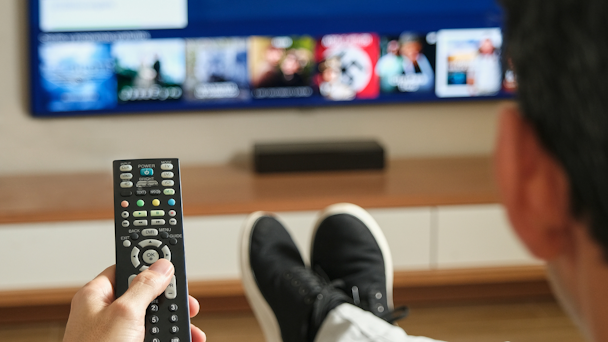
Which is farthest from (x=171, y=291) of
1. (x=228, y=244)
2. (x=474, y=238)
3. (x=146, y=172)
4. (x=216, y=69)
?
(x=216, y=69)

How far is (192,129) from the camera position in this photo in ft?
6.82

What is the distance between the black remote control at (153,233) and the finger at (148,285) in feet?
0.08

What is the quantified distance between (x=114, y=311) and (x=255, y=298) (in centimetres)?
76

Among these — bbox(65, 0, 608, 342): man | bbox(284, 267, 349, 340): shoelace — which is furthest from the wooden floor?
bbox(65, 0, 608, 342): man

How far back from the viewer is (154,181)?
0.81 metres

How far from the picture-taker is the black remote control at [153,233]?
75cm

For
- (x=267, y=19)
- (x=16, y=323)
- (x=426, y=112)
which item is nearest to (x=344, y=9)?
(x=267, y=19)

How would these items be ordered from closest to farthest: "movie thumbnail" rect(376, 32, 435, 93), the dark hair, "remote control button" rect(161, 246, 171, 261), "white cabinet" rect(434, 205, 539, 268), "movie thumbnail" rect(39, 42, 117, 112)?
the dark hair < "remote control button" rect(161, 246, 171, 261) < "white cabinet" rect(434, 205, 539, 268) < "movie thumbnail" rect(39, 42, 117, 112) < "movie thumbnail" rect(376, 32, 435, 93)

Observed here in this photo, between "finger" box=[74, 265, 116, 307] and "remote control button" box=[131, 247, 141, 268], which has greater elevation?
"remote control button" box=[131, 247, 141, 268]

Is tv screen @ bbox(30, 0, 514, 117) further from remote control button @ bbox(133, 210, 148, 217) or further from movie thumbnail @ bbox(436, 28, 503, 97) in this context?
remote control button @ bbox(133, 210, 148, 217)

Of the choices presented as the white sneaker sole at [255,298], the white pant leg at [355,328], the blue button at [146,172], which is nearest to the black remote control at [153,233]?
the blue button at [146,172]

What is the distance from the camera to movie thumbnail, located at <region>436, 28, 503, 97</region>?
207 centimetres

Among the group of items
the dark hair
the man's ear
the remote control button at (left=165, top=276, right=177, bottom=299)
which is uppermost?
the dark hair

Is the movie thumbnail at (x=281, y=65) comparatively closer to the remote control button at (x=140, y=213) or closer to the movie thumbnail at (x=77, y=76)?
the movie thumbnail at (x=77, y=76)
